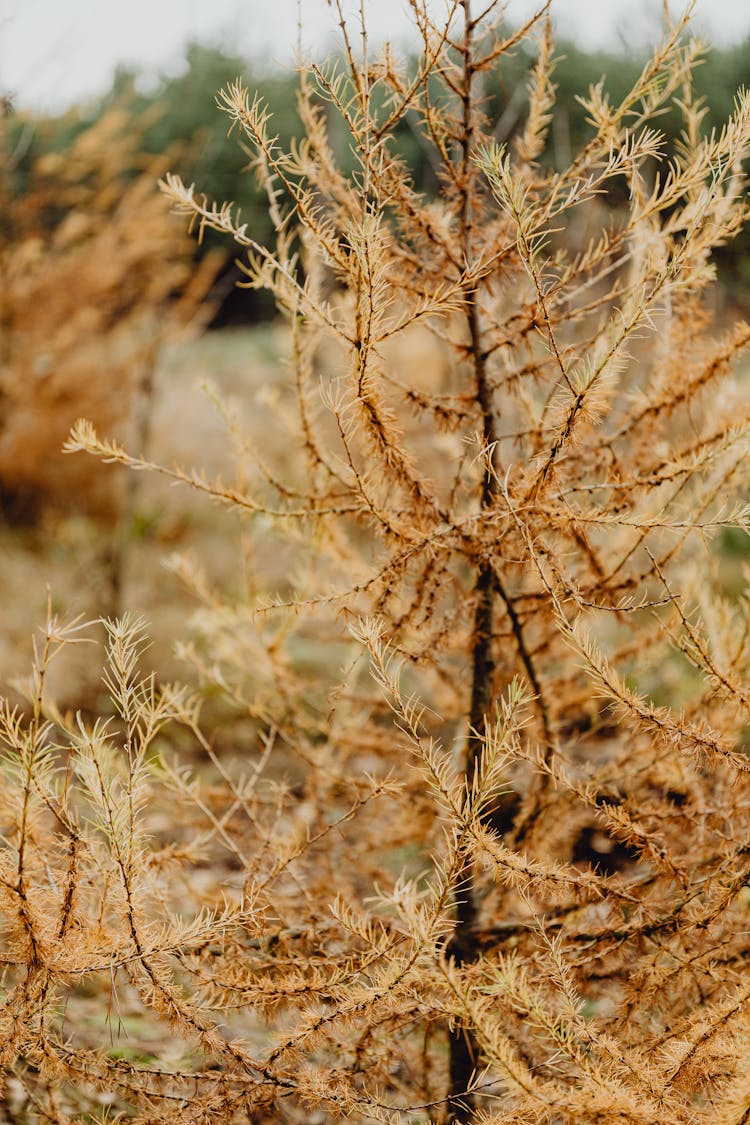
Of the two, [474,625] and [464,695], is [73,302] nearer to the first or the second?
[464,695]

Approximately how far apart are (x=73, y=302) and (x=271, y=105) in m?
2.11

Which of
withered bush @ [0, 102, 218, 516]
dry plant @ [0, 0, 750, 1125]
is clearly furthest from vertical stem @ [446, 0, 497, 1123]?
withered bush @ [0, 102, 218, 516]

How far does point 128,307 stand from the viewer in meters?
6.91

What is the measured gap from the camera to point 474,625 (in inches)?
57.6

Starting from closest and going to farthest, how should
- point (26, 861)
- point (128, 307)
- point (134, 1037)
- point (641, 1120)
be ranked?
point (641, 1120), point (26, 861), point (134, 1037), point (128, 307)

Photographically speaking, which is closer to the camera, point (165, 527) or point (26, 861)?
point (26, 861)

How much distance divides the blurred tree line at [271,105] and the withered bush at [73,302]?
8.1 inches

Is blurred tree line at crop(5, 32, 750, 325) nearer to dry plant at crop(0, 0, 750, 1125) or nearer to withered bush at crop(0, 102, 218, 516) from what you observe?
withered bush at crop(0, 102, 218, 516)

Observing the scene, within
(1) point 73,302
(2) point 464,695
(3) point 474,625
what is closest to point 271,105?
(1) point 73,302

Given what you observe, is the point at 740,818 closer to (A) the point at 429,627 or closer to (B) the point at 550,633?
(B) the point at 550,633

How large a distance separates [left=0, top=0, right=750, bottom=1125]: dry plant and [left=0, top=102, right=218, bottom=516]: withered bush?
3.94 metres

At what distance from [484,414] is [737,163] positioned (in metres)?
0.54

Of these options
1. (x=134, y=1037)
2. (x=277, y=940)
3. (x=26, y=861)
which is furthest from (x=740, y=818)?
(x=134, y=1037)

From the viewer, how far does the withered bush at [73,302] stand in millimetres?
5395
